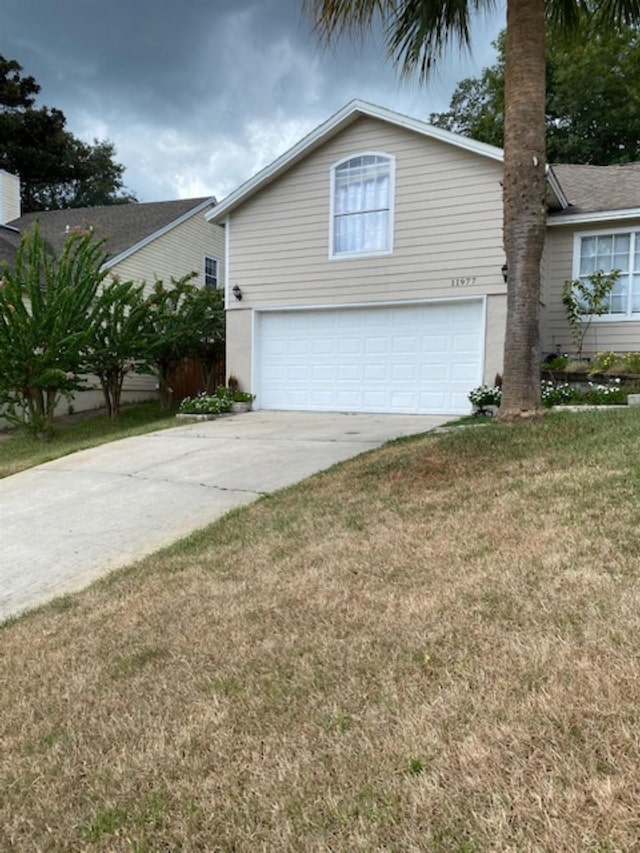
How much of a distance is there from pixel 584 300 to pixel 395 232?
12.8 ft

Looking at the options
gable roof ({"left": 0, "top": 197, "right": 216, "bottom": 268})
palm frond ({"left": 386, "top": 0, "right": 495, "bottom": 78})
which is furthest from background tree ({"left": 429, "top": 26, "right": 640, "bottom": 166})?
palm frond ({"left": 386, "top": 0, "right": 495, "bottom": 78})

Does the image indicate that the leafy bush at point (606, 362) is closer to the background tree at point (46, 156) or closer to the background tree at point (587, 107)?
the background tree at point (587, 107)

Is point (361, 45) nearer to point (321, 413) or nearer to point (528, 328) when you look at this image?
point (528, 328)

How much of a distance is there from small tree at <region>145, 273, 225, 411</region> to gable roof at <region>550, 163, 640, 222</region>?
8.07 m

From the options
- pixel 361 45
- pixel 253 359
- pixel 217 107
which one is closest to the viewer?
pixel 361 45

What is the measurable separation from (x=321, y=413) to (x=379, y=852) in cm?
1079

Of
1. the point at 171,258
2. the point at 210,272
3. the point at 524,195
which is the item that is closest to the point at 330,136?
the point at 524,195

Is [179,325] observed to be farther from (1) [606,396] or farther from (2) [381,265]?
(1) [606,396]

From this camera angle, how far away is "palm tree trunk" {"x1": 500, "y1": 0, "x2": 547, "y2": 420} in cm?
683

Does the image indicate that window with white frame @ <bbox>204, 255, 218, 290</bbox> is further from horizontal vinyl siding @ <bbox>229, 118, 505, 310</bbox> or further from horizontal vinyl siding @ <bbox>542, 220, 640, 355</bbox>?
horizontal vinyl siding @ <bbox>542, 220, 640, 355</bbox>

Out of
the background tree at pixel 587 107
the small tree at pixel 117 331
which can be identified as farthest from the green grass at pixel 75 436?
the background tree at pixel 587 107

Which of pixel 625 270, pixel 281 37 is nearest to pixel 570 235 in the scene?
pixel 625 270

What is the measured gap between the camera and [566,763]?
1.74 metres

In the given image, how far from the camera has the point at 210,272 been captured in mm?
20906
